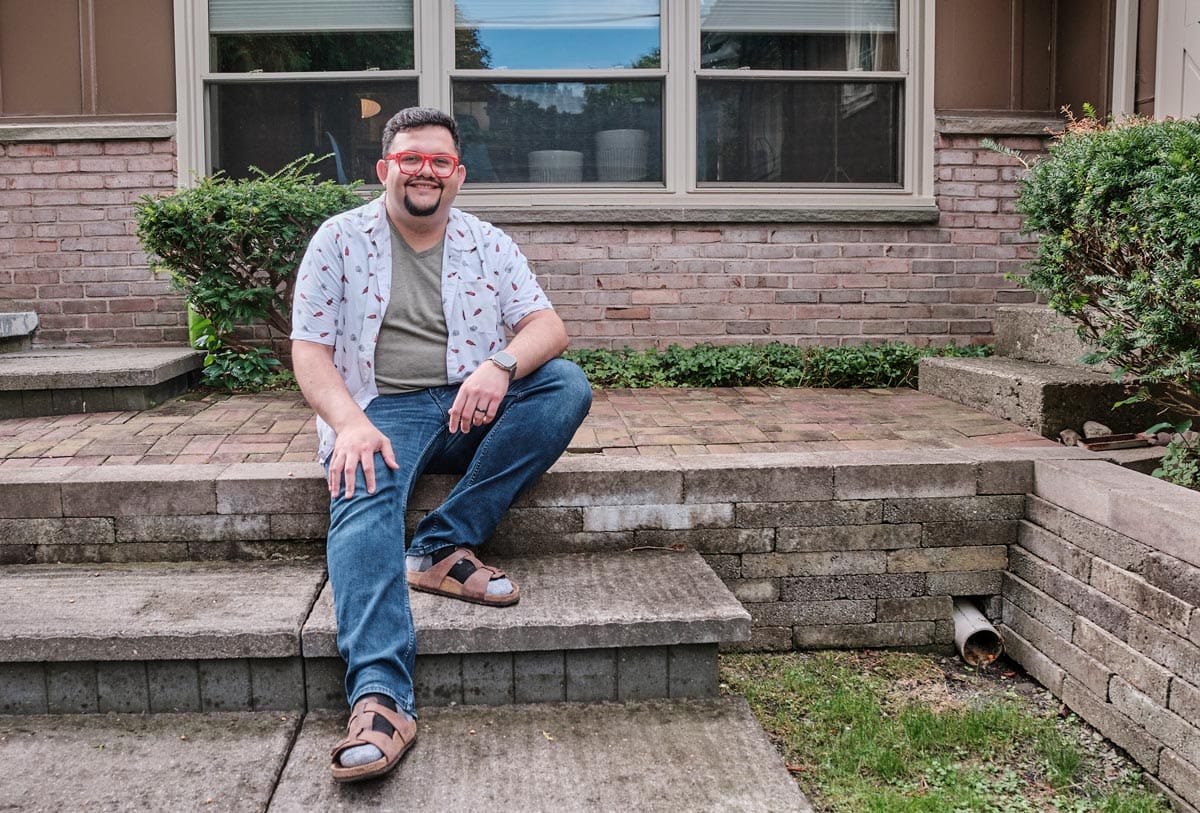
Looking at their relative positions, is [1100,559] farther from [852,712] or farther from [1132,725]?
[852,712]

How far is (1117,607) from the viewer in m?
2.72

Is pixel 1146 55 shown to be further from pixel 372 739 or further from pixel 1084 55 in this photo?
pixel 372 739

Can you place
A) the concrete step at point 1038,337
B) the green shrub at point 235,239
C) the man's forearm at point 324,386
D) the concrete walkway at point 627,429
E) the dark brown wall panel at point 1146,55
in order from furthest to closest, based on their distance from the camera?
the dark brown wall panel at point 1146,55
the green shrub at point 235,239
the concrete step at point 1038,337
the concrete walkway at point 627,429
the man's forearm at point 324,386

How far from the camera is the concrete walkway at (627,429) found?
3.52 metres

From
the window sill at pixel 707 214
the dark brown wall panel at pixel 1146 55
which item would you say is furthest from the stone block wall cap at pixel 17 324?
the dark brown wall panel at pixel 1146 55

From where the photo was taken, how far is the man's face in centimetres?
279

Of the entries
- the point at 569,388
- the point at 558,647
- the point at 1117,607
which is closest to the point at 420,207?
the point at 569,388

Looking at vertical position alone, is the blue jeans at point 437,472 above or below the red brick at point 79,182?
below

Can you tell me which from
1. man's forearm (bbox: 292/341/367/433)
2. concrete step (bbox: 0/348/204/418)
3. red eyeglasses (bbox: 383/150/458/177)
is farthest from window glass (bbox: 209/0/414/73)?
man's forearm (bbox: 292/341/367/433)

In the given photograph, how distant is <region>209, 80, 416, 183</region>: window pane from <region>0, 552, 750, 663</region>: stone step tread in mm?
3355

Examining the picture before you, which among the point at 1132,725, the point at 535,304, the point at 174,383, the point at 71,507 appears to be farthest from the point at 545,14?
the point at 1132,725

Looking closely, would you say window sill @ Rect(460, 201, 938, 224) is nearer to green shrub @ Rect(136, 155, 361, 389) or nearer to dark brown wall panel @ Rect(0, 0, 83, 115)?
green shrub @ Rect(136, 155, 361, 389)

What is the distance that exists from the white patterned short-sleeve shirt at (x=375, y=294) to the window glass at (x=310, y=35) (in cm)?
311

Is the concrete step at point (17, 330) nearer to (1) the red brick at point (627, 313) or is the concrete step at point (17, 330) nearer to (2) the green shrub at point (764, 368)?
(2) the green shrub at point (764, 368)
